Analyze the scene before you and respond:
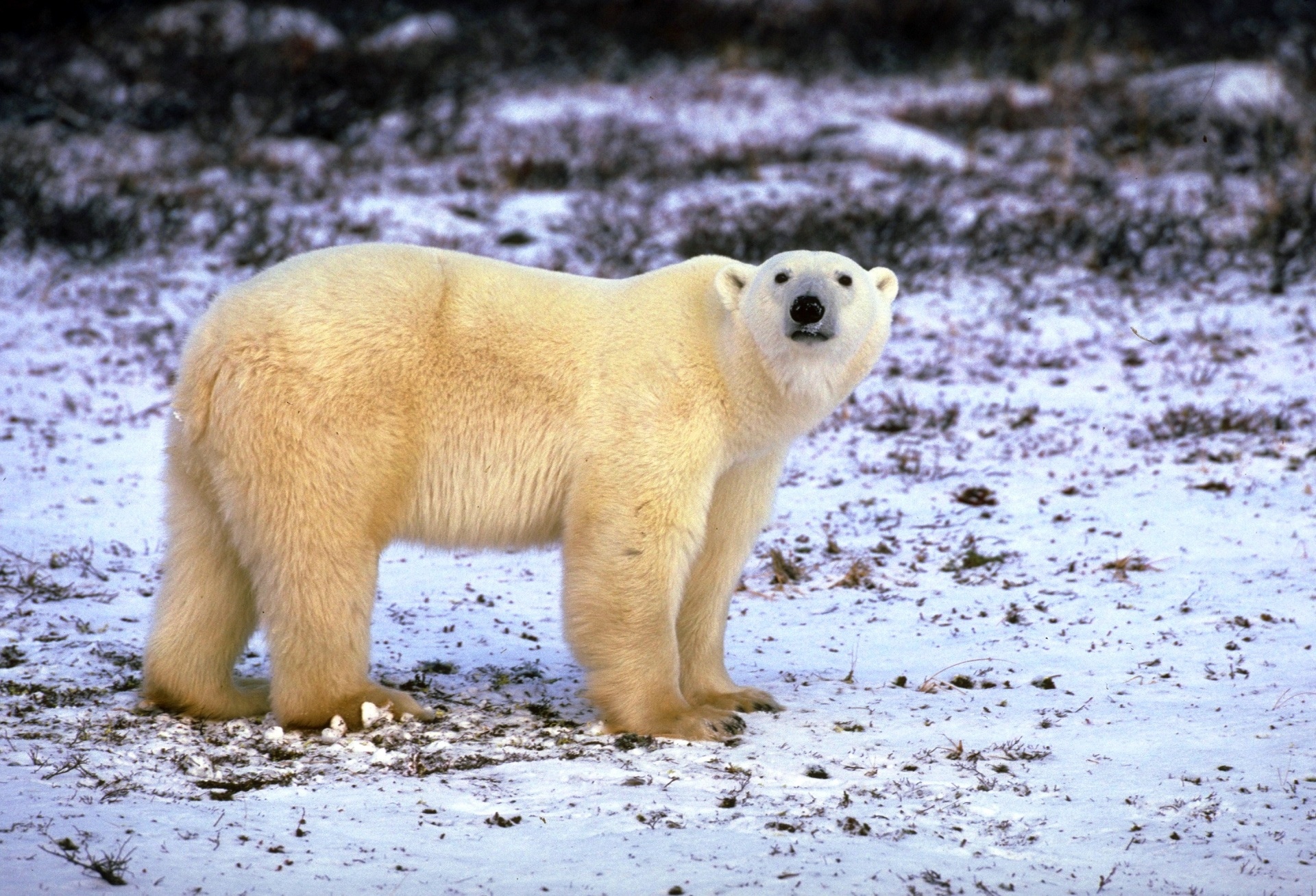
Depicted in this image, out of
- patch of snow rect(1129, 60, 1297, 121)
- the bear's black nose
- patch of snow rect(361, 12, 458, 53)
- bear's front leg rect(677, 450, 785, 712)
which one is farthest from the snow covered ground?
patch of snow rect(361, 12, 458, 53)

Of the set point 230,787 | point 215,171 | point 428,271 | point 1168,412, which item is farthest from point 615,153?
point 230,787

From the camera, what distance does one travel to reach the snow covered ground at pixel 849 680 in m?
2.94

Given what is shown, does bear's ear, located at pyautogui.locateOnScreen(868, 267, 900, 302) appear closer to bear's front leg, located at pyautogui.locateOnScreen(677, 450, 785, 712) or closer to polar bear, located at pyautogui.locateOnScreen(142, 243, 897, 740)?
polar bear, located at pyautogui.locateOnScreen(142, 243, 897, 740)

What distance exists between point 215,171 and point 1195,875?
40.9 feet

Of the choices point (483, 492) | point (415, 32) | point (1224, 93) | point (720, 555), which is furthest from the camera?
point (415, 32)

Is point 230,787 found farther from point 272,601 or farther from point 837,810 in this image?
point 837,810

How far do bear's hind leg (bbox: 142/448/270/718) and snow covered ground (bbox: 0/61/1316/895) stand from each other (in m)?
0.12

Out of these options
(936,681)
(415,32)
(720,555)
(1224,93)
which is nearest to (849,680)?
(936,681)

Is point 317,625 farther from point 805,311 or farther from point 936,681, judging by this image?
point 936,681

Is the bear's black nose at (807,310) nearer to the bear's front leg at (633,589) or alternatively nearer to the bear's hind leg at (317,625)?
the bear's front leg at (633,589)

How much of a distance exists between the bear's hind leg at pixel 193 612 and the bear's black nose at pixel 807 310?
1.73 meters

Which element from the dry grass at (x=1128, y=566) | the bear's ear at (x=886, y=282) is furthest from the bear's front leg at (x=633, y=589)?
the dry grass at (x=1128, y=566)

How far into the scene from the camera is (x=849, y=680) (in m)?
4.29

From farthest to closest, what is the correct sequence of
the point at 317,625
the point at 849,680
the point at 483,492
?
the point at 849,680, the point at 483,492, the point at 317,625
